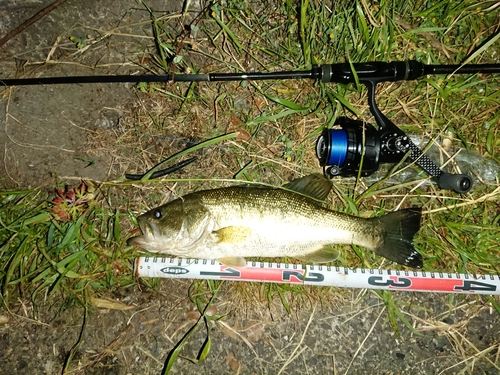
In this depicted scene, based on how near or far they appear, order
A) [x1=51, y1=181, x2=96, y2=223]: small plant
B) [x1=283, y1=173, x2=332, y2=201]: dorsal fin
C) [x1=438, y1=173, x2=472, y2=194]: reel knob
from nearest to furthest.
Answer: [x1=438, y1=173, x2=472, y2=194]: reel knob → [x1=283, y1=173, x2=332, y2=201]: dorsal fin → [x1=51, y1=181, x2=96, y2=223]: small plant

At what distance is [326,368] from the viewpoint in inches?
110

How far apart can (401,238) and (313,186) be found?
31.3 inches

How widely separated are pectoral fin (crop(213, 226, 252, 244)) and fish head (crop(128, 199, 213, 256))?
0.08 metres

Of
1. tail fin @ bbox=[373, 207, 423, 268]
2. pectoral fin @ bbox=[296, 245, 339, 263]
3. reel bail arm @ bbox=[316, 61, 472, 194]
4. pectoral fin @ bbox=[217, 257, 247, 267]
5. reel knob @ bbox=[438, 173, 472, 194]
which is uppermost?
reel bail arm @ bbox=[316, 61, 472, 194]

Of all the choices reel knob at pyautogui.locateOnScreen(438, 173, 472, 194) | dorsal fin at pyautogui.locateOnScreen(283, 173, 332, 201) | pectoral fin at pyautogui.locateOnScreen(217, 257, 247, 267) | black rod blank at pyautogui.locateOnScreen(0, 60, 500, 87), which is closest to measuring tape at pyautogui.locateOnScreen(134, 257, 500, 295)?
pectoral fin at pyautogui.locateOnScreen(217, 257, 247, 267)

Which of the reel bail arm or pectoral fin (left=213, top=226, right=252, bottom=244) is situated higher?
the reel bail arm

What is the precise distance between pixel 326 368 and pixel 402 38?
9.75ft

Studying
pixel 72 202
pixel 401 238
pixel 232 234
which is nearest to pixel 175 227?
pixel 232 234

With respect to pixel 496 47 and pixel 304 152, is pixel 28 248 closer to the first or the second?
pixel 304 152

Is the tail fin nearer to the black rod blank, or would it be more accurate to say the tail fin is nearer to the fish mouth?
the black rod blank

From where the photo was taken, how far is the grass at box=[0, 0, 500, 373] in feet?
9.26

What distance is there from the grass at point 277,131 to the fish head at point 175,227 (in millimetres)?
446

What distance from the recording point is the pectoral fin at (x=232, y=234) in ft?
7.82

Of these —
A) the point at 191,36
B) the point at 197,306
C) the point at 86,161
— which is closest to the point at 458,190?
the point at 197,306
